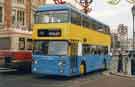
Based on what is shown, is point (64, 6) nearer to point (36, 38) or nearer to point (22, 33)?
point (36, 38)

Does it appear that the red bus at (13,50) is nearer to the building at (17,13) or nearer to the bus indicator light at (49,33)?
the bus indicator light at (49,33)

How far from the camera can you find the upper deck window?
23.6m

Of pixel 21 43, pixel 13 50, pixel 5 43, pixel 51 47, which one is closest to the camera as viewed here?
pixel 51 47

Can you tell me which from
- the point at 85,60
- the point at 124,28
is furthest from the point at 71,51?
the point at 124,28

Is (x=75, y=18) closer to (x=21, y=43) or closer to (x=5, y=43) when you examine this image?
(x=21, y=43)

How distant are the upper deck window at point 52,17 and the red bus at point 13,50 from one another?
2382 millimetres

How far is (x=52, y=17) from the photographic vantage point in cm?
2408

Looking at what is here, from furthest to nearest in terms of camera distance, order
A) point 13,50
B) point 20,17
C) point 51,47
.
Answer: point 20,17
point 13,50
point 51,47

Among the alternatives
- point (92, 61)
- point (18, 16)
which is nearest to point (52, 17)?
point (92, 61)

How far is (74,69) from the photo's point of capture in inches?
972

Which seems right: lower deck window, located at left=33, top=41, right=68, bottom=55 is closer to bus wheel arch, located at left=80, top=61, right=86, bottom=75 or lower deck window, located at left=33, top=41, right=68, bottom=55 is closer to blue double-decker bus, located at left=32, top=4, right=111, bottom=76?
blue double-decker bus, located at left=32, top=4, right=111, bottom=76

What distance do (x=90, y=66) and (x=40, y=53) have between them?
5.35 metres

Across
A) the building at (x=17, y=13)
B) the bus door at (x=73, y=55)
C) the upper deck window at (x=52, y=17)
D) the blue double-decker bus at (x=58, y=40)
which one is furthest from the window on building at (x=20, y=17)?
the bus door at (x=73, y=55)

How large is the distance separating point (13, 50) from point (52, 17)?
359 cm
